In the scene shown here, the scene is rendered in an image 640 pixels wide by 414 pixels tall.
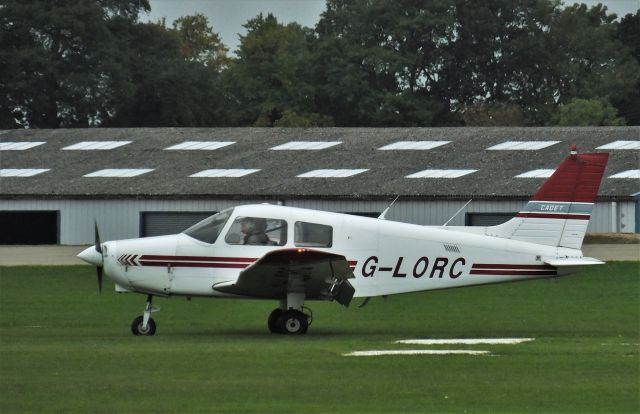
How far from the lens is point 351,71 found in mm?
93688

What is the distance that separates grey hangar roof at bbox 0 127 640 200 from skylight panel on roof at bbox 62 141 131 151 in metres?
0.04

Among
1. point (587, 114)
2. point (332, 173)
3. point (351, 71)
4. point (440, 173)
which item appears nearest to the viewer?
point (440, 173)

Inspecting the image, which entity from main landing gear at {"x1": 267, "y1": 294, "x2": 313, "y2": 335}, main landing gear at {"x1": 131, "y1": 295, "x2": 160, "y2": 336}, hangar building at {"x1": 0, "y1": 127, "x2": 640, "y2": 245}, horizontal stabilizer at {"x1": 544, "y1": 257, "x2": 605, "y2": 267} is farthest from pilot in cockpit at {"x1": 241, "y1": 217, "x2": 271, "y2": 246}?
hangar building at {"x1": 0, "y1": 127, "x2": 640, "y2": 245}

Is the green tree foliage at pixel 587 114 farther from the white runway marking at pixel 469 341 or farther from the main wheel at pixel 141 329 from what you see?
the main wheel at pixel 141 329

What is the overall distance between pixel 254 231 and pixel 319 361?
4.12 metres

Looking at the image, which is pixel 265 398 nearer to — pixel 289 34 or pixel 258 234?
pixel 258 234

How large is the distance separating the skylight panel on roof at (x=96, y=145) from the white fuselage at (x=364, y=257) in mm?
34534

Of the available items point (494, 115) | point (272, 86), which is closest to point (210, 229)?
point (494, 115)

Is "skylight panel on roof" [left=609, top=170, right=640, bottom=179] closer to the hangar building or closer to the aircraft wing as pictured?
the hangar building

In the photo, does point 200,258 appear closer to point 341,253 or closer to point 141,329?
point 141,329

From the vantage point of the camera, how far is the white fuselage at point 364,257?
66.9 feet

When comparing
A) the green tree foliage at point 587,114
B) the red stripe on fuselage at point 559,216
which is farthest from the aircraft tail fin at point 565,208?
the green tree foliage at point 587,114

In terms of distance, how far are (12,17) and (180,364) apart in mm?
74530

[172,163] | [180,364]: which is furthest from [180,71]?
[180,364]
